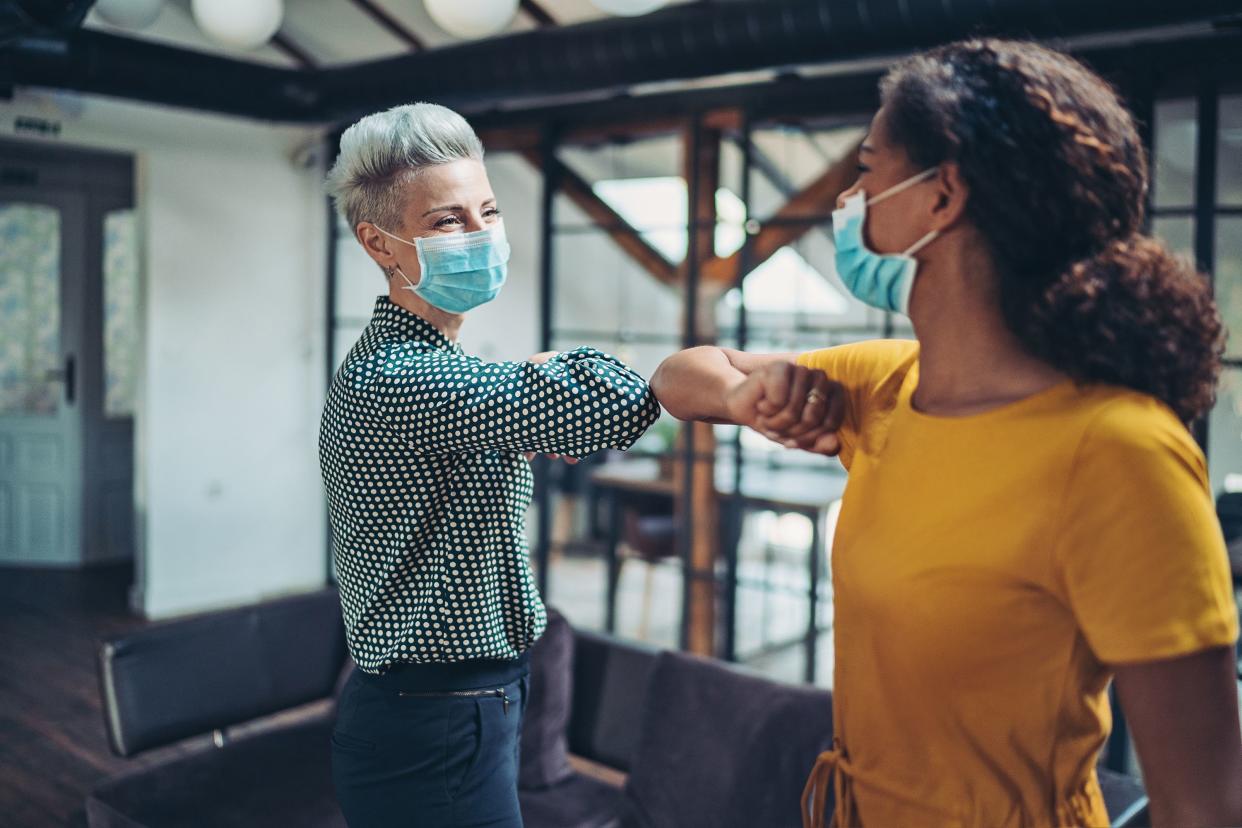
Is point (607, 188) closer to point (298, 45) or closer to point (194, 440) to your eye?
point (298, 45)

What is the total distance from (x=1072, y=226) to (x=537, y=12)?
14.4ft

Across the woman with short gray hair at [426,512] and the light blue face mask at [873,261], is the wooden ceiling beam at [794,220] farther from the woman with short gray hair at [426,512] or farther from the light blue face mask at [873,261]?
the light blue face mask at [873,261]

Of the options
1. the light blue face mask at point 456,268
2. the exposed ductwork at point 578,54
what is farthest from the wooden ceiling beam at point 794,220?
the light blue face mask at point 456,268

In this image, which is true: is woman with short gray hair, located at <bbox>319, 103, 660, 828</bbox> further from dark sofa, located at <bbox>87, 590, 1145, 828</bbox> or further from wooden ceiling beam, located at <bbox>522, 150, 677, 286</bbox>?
wooden ceiling beam, located at <bbox>522, 150, 677, 286</bbox>

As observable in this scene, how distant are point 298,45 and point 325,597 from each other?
381cm

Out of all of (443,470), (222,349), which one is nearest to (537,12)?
(222,349)

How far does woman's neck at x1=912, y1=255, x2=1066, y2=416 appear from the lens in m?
0.93

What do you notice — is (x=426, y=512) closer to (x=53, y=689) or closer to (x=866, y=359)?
(x=866, y=359)

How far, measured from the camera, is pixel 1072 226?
2.85 feet

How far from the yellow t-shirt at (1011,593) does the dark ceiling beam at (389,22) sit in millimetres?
5088

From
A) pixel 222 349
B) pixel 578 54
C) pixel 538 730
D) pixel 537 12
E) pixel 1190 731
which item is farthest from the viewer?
pixel 222 349

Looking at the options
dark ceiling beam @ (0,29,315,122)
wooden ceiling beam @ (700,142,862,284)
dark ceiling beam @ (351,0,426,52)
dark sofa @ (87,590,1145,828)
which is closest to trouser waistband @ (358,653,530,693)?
dark sofa @ (87,590,1145,828)

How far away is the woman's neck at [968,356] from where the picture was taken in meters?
0.93

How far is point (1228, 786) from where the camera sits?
0.82 metres
